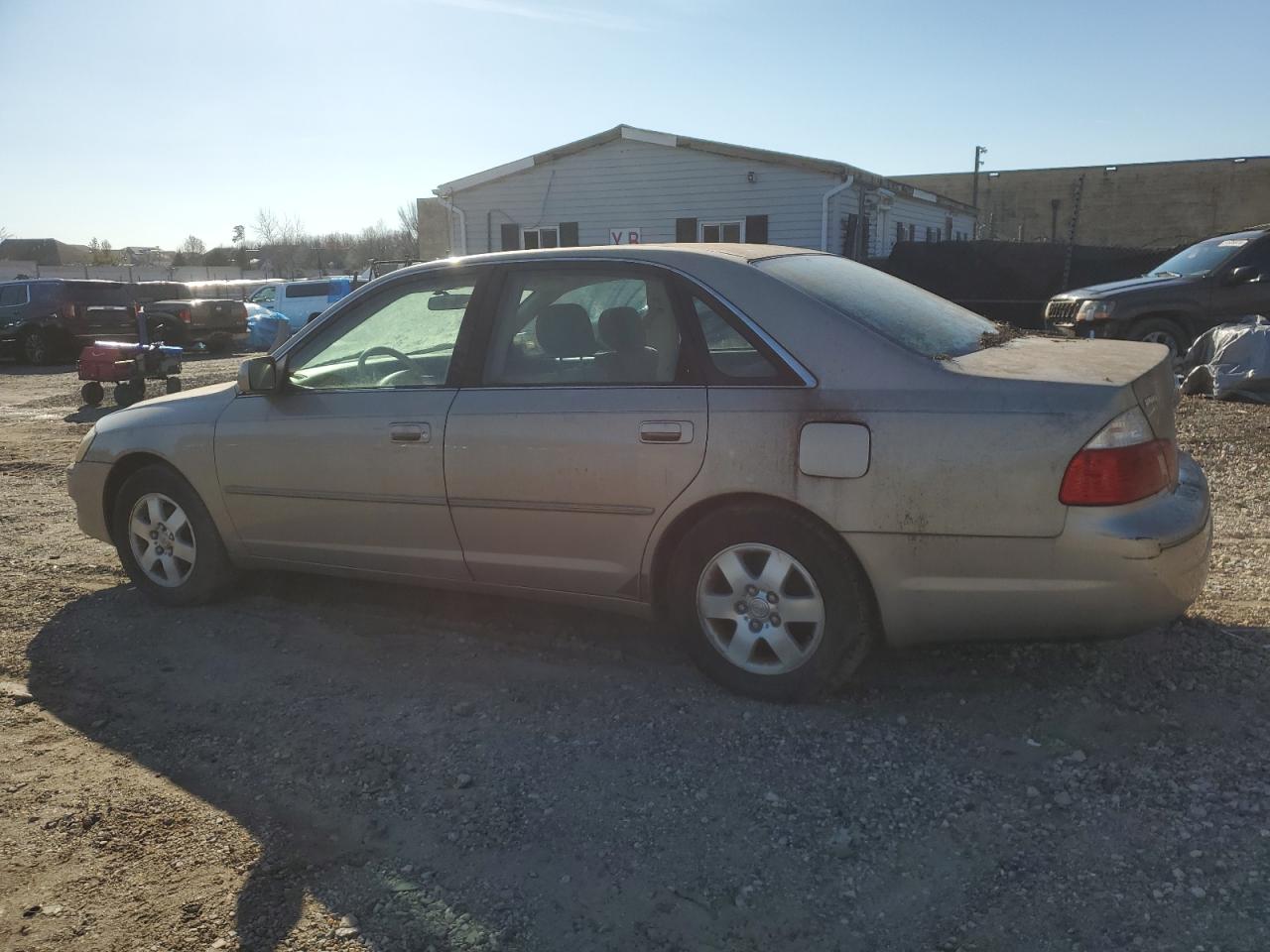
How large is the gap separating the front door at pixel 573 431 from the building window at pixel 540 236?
70.3 feet

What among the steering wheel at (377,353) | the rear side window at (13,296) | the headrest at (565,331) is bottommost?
the steering wheel at (377,353)

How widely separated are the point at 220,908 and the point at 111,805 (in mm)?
778

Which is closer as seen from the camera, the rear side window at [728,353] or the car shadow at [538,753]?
→ the car shadow at [538,753]

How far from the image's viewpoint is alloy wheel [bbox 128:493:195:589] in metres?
4.98

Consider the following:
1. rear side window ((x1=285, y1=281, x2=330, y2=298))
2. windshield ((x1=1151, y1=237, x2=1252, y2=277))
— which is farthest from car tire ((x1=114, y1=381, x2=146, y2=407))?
windshield ((x1=1151, y1=237, x2=1252, y2=277))

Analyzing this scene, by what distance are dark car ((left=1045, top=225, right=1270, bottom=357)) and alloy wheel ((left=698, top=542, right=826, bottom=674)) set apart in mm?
9418

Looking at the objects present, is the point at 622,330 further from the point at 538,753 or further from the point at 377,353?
the point at 538,753

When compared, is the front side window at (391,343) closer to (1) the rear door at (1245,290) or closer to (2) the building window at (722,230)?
(1) the rear door at (1245,290)

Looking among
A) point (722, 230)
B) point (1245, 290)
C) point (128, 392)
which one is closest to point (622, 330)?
point (1245, 290)

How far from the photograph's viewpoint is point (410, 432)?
4.20m

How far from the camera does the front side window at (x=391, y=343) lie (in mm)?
4340

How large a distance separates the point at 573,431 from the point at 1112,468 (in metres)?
1.85

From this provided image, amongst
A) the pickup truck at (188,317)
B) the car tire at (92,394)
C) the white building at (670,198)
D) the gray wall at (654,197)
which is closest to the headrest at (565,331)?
the car tire at (92,394)

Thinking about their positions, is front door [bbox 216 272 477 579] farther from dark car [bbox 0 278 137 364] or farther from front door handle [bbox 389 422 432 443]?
dark car [bbox 0 278 137 364]
